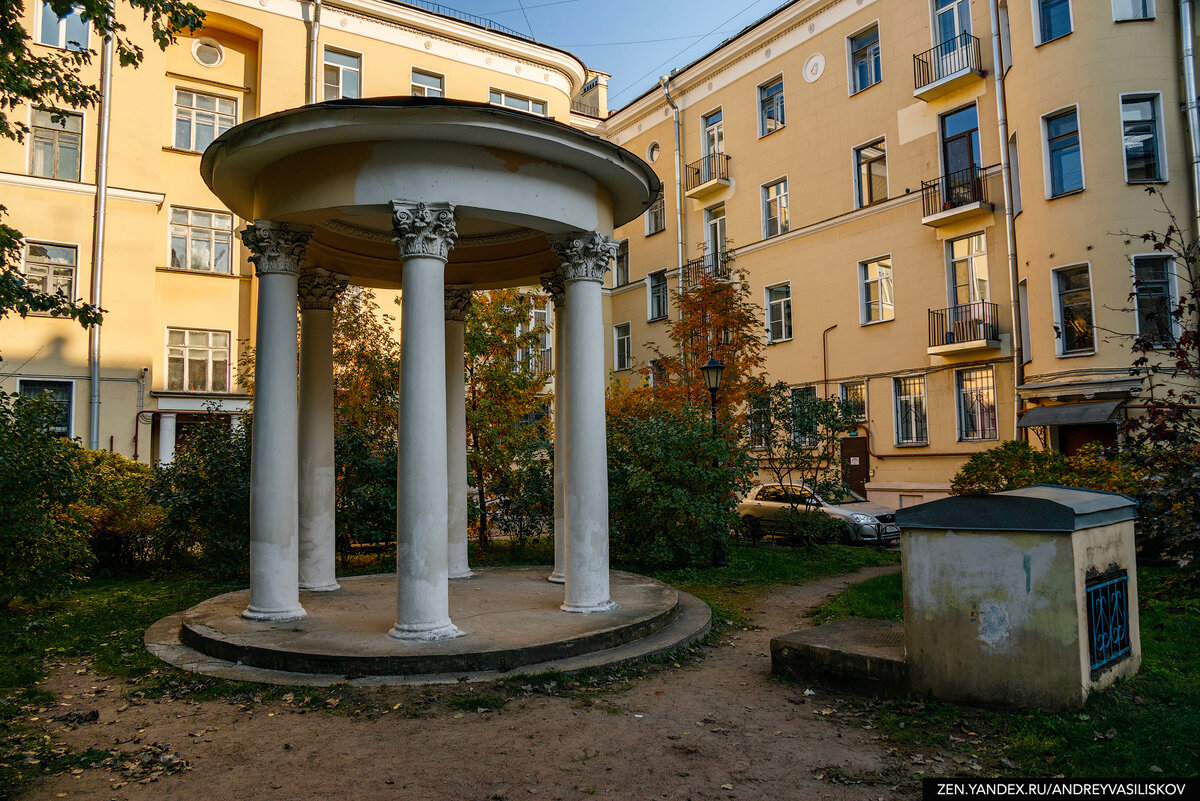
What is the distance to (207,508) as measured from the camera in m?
13.5

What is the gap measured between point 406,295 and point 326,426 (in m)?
3.46

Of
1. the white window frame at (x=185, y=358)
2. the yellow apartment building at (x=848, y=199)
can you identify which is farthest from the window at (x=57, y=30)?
the white window frame at (x=185, y=358)

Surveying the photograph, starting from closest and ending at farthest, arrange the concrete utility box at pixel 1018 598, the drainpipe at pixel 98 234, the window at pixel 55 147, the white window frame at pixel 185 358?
the concrete utility box at pixel 1018 598
the drainpipe at pixel 98 234
the window at pixel 55 147
the white window frame at pixel 185 358

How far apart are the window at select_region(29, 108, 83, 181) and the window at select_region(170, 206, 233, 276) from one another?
2.92 meters

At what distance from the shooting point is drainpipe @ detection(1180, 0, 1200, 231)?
59.9 ft

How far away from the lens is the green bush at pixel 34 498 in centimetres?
959

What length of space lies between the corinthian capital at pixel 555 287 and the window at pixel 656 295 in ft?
77.3

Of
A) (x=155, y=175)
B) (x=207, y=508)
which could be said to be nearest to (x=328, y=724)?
(x=207, y=508)

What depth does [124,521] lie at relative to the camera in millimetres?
14602

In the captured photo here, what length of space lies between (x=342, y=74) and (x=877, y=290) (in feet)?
65.0

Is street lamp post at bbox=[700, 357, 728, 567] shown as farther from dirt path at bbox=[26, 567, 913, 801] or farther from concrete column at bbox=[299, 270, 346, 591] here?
dirt path at bbox=[26, 567, 913, 801]

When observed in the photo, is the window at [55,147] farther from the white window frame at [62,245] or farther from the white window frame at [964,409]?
the white window frame at [964,409]

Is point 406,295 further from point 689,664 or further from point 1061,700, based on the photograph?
point 1061,700

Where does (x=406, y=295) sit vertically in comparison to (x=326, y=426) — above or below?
above
